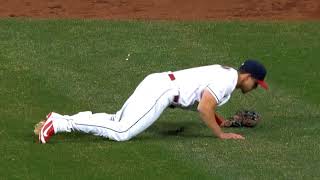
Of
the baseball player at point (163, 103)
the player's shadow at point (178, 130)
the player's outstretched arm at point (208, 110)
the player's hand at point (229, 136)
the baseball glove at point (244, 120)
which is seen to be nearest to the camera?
the player's outstretched arm at point (208, 110)

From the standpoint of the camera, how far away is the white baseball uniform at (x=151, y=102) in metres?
10.4

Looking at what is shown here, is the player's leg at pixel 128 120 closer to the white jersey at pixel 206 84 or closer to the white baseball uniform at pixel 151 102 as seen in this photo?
the white baseball uniform at pixel 151 102

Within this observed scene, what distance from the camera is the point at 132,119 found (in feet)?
34.0

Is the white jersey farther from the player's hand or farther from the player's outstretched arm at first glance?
the player's hand

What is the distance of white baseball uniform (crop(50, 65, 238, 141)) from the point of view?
34.0 ft

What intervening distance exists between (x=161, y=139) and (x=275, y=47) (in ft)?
16.4

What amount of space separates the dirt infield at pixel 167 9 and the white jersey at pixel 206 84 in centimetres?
663

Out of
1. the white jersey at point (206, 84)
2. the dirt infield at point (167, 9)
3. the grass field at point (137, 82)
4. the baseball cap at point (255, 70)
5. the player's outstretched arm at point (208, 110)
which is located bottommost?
the dirt infield at point (167, 9)

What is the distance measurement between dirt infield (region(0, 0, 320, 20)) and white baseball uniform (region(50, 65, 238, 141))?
6677mm

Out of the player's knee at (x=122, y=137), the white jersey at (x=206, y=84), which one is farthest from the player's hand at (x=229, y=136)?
the player's knee at (x=122, y=137)

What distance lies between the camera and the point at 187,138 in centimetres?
1071

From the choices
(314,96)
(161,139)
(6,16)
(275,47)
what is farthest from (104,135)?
(6,16)

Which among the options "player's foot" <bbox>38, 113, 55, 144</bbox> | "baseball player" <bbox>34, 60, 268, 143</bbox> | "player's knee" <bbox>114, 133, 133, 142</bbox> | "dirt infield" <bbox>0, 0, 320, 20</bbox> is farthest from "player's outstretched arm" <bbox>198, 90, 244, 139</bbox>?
Result: "dirt infield" <bbox>0, 0, 320, 20</bbox>

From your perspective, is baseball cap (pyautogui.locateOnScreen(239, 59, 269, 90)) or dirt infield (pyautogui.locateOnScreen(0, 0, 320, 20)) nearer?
baseball cap (pyautogui.locateOnScreen(239, 59, 269, 90))
